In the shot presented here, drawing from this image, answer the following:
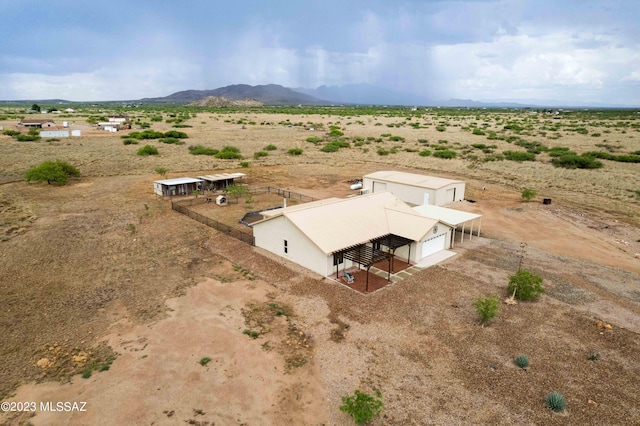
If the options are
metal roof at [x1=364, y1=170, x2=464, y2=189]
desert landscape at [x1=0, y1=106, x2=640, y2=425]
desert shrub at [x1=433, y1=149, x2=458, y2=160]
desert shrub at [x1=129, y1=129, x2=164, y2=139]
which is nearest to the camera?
desert landscape at [x1=0, y1=106, x2=640, y2=425]

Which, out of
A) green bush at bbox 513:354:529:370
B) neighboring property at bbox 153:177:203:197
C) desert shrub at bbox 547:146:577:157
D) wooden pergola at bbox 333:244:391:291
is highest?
desert shrub at bbox 547:146:577:157

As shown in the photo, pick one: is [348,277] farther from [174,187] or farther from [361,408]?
[174,187]

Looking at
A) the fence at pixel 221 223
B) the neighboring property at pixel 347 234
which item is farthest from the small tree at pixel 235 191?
the neighboring property at pixel 347 234

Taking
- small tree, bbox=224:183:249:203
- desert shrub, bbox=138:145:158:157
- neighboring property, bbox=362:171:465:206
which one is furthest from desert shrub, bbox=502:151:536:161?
desert shrub, bbox=138:145:158:157

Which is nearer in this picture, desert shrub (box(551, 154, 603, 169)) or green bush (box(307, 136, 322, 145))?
desert shrub (box(551, 154, 603, 169))

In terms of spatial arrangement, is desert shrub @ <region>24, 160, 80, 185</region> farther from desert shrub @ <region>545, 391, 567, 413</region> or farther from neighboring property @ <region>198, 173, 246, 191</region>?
desert shrub @ <region>545, 391, 567, 413</region>

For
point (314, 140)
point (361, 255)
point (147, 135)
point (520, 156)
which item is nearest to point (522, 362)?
point (361, 255)

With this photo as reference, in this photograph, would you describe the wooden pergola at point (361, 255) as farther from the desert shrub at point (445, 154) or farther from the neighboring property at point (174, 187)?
the desert shrub at point (445, 154)
